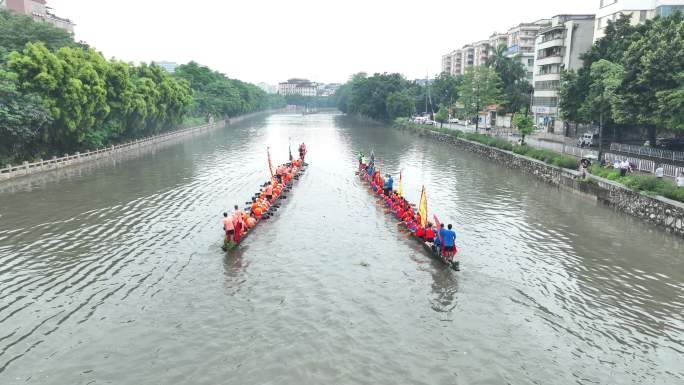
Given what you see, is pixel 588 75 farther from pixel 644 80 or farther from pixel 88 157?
pixel 88 157

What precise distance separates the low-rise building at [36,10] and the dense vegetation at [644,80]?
297 feet

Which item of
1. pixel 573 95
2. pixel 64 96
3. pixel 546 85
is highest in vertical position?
pixel 546 85

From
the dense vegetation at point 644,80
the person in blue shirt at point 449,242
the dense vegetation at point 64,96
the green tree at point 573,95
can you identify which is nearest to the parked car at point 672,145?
the dense vegetation at point 644,80

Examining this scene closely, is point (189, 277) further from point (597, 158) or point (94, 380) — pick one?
point (597, 158)

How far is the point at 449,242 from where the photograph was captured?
17.7 metres

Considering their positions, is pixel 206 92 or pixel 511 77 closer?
pixel 511 77

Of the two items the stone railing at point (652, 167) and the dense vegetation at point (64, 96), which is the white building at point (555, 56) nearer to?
the stone railing at point (652, 167)

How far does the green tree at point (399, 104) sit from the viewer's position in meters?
101

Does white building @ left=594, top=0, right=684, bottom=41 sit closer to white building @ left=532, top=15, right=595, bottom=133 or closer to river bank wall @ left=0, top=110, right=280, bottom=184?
white building @ left=532, top=15, right=595, bottom=133

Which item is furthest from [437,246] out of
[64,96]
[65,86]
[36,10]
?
[36,10]

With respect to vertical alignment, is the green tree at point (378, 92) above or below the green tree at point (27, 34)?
below

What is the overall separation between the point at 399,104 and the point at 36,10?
85097 millimetres

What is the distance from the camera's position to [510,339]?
12.9 m

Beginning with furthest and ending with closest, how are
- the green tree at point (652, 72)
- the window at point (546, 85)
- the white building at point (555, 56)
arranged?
the window at point (546, 85)
the white building at point (555, 56)
the green tree at point (652, 72)
